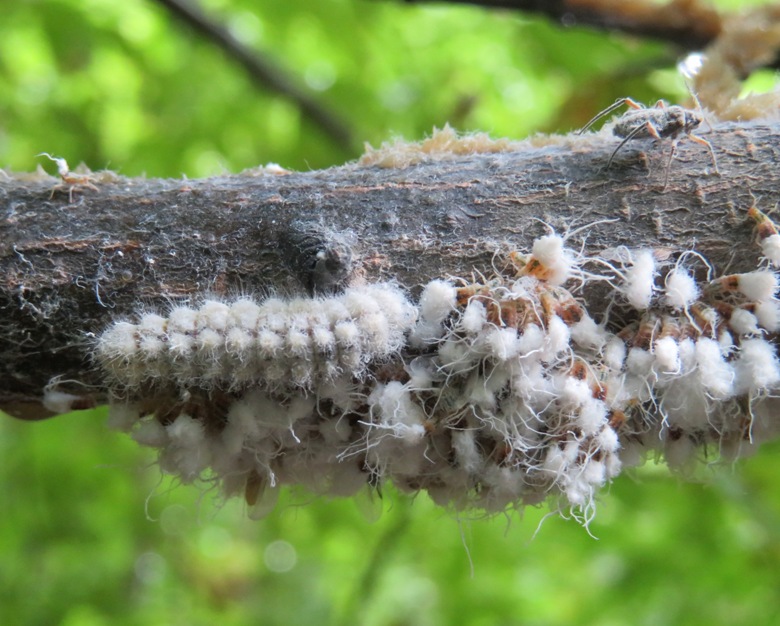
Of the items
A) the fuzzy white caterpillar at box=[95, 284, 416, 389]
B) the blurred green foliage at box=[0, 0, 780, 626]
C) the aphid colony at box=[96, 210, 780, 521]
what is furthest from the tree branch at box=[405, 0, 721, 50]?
the fuzzy white caterpillar at box=[95, 284, 416, 389]

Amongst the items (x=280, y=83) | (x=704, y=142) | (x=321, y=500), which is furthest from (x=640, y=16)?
(x=321, y=500)

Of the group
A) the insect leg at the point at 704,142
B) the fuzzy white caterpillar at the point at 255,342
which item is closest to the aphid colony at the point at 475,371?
the fuzzy white caterpillar at the point at 255,342

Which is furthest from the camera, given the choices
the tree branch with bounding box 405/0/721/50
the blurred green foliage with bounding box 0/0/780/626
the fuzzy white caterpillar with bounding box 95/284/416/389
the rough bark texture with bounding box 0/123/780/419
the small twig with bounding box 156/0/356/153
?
the small twig with bounding box 156/0/356/153

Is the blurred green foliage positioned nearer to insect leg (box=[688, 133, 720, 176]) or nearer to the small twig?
the small twig

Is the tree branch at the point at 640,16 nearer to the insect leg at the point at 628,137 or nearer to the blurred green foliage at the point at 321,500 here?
the blurred green foliage at the point at 321,500

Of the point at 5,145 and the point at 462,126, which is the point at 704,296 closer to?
the point at 462,126

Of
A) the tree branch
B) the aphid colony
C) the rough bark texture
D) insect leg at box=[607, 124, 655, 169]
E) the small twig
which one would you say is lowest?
the aphid colony

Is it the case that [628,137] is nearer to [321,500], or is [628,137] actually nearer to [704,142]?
[704,142]

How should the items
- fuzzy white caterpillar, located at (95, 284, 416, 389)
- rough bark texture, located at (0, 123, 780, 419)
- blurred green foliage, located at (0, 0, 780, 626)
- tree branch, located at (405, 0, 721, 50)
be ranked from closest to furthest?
fuzzy white caterpillar, located at (95, 284, 416, 389) < rough bark texture, located at (0, 123, 780, 419) < tree branch, located at (405, 0, 721, 50) < blurred green foliage, located at (0, 0, 780, 626)

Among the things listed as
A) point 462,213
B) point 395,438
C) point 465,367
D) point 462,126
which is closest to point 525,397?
point 465,367
